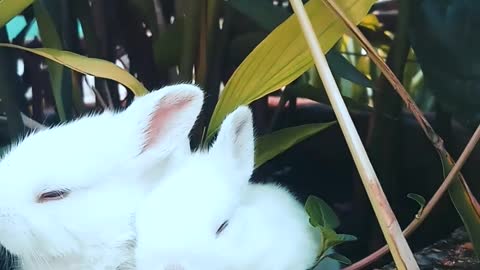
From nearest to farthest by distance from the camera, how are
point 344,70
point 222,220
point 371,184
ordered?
point 371,184, point 222,220, point 344,70

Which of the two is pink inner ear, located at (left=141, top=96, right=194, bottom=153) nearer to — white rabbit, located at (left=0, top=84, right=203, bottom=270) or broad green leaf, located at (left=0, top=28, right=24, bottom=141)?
white rabbit, located at (left=0, top=84, right=203, bottom=270)

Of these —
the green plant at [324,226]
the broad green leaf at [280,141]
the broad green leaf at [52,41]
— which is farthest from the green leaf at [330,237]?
the broad green leaf at [52,41]

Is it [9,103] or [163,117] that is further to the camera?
[9,103]

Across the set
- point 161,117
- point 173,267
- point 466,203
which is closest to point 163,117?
point 161,117

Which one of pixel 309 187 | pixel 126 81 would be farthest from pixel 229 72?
pixel 126 81

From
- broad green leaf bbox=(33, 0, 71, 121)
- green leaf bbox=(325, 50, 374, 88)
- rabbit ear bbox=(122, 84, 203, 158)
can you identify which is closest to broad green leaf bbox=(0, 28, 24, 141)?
broad green leaf bbox=(33, 0, 71, 121)

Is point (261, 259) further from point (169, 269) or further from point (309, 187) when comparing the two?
point (309, 187)

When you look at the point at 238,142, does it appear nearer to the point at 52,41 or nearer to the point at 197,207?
the point at 197,207
